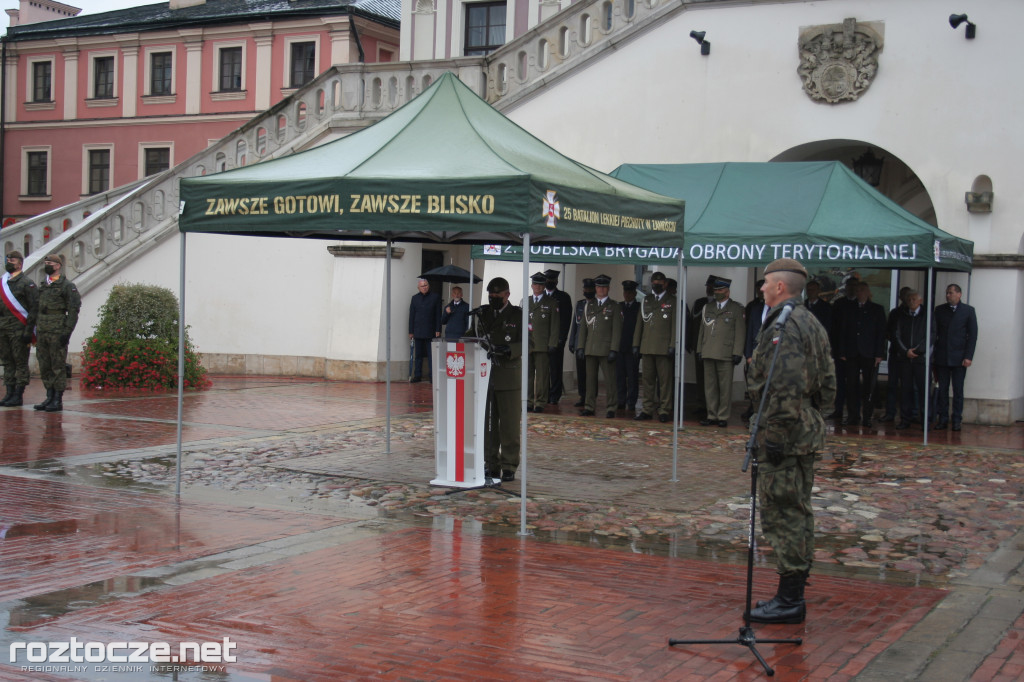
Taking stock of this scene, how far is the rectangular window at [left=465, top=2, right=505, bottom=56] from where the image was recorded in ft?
92.5

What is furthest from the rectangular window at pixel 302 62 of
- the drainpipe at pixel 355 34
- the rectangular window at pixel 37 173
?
the rectangular window at pixel 37 173

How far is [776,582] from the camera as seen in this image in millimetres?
7035

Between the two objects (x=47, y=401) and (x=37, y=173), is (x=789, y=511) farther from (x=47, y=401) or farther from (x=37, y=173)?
(x=37, y=173)

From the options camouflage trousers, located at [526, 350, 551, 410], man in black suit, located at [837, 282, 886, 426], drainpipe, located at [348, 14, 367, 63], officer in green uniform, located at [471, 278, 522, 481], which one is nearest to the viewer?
officer in green uniform, located at [471, 278, 522, 481]

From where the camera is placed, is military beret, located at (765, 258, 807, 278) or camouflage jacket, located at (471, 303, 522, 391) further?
camouflage jacket, located at (471, 303, 522, 391)

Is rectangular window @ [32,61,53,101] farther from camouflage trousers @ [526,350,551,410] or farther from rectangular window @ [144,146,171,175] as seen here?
camouflage trousers @ [526,350,551,410]

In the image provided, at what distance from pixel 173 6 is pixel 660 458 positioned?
35851 mm

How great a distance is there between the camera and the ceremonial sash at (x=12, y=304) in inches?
608

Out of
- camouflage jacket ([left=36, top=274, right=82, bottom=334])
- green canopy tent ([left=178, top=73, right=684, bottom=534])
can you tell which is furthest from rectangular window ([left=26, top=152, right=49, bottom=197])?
green canopy tent ([left=178, top=73, right=684, bottom=534])

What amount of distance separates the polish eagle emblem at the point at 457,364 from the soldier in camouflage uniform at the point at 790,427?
4.07 m

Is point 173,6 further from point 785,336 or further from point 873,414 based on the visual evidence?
point 785,336

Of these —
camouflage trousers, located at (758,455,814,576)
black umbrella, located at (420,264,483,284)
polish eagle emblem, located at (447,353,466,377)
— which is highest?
black umbrella, located at (420,264,483,284)

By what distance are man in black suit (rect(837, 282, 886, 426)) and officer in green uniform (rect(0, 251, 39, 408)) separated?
11799 mm

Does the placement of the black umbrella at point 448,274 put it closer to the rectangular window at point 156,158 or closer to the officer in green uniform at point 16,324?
the officer in green uniform at point 16,324
